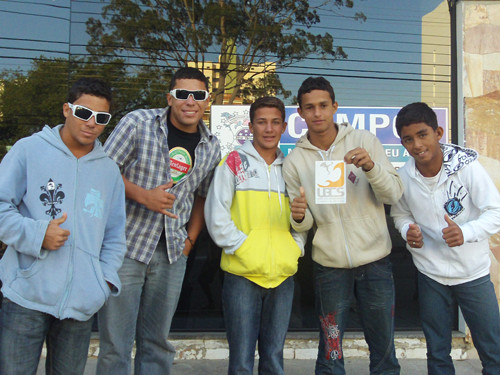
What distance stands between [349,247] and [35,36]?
3464 mm

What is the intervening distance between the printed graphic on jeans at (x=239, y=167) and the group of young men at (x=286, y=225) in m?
0.01

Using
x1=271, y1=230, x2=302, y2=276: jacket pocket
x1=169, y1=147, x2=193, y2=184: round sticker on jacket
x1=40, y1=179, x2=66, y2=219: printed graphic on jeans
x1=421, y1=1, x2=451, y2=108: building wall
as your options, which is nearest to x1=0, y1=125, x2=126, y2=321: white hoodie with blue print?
x1=40, y1=179, x2=66, y2=219: printed graphic on jeans

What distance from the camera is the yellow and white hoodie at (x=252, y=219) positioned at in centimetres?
272

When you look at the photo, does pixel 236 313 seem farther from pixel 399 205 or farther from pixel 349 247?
pixel 399 205

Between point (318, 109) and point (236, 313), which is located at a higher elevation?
point (318, 109)

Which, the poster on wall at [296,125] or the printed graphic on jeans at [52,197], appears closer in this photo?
the printed graphic on jeans at [52,197]

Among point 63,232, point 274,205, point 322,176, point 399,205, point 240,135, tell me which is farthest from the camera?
point 240,135

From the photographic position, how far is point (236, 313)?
2.77 meters

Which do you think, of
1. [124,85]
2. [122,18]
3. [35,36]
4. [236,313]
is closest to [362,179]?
[236,313]

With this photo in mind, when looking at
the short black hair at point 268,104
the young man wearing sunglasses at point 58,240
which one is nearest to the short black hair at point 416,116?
the short black hair at point 268,104

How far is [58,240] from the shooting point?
2109 mm

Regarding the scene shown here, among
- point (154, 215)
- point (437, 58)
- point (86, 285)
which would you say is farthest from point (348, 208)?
point (437, 58)

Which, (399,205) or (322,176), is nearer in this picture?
(322,176)

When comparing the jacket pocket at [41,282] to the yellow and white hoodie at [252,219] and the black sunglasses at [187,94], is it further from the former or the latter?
the black sunglasses at [187,94]
